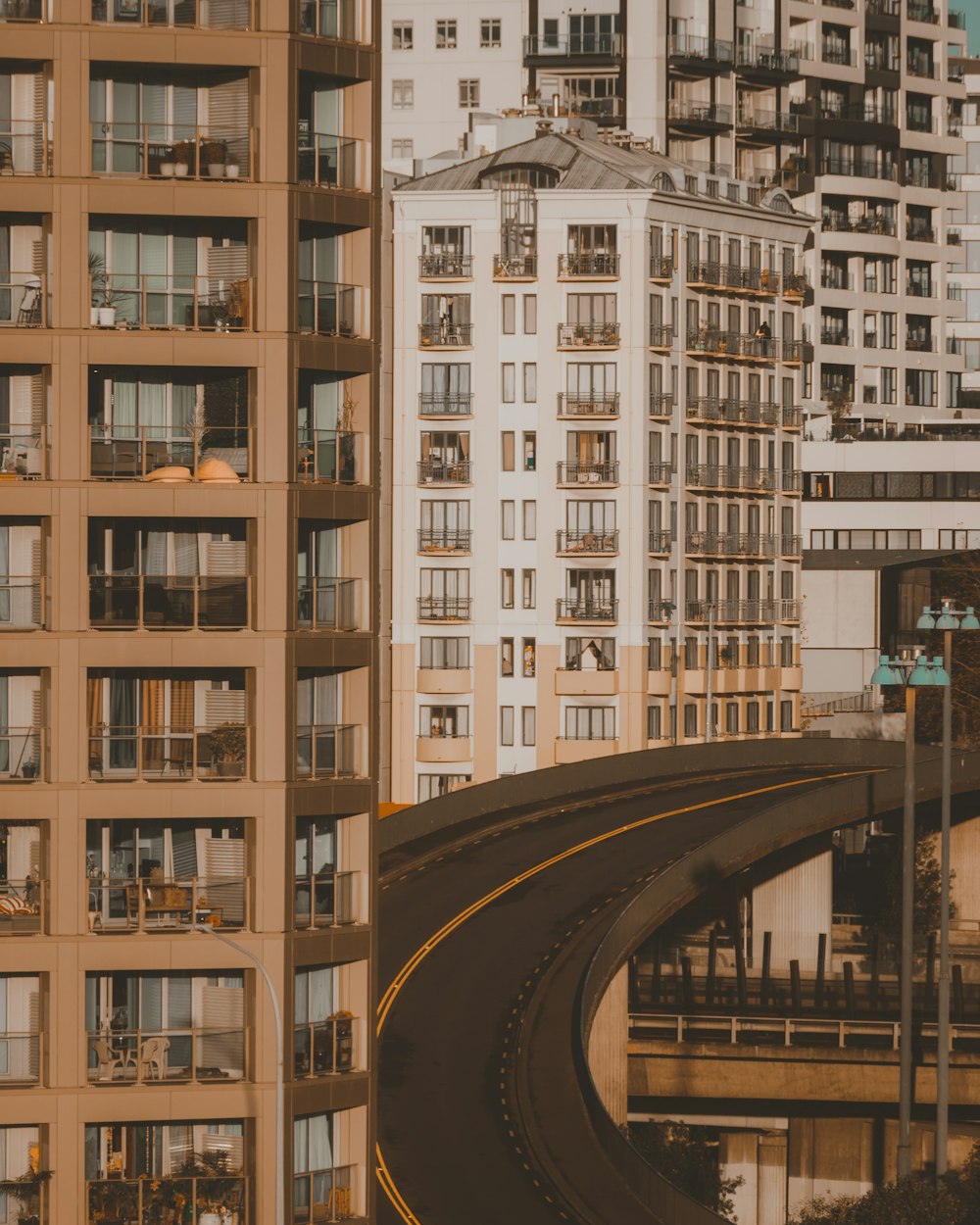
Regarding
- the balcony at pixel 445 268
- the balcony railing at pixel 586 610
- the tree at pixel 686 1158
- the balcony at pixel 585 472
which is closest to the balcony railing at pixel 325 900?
the tree at pixel 686 1158

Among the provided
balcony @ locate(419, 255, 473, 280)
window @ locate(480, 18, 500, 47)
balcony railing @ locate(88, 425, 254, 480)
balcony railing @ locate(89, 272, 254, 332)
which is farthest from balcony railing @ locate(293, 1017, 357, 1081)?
window @ locate(480, 18, 500, 47)

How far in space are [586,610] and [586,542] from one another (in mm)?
3515

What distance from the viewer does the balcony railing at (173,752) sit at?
36688 millimetres

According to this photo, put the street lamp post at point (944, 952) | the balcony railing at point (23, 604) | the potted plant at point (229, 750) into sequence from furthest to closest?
the street lamp post at point (944, 952), the potted plant at point (229, 750), the balcony railing at point (23, 604)

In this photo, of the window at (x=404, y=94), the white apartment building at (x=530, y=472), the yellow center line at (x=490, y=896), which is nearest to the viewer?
the yellow center line at (x=490, y=896)

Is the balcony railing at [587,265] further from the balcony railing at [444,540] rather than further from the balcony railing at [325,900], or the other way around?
the balcony railing at [325,900]

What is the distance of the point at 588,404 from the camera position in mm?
129625

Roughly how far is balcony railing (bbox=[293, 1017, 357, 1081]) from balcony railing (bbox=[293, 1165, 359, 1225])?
5.05ft

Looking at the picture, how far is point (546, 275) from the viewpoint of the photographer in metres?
129

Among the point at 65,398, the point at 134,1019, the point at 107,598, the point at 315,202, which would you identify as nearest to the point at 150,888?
the point at 134,1019

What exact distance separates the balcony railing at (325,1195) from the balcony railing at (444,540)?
92.1 meters

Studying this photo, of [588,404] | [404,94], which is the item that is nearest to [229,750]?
[588,404]

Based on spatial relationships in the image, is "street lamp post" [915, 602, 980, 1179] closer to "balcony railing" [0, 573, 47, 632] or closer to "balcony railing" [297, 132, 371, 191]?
"balcony railing" [297, 132, 371, 191]

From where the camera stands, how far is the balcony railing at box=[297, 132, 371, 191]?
37500 mm
